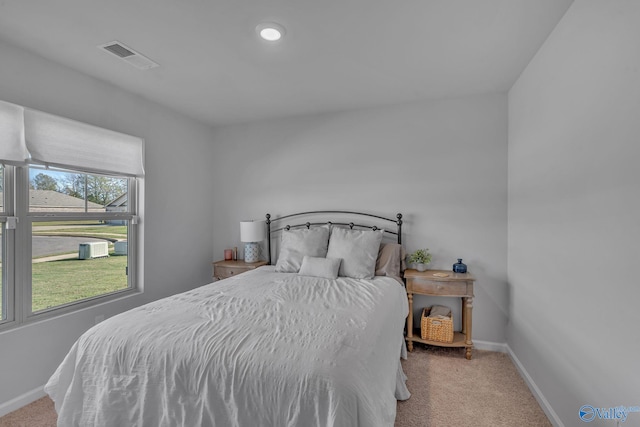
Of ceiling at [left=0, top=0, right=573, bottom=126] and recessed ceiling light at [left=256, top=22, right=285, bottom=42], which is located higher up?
ceiling at [left=0, top=0, right=573, bottom=126]

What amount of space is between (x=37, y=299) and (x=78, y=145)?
130cm

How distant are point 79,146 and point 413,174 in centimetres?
320

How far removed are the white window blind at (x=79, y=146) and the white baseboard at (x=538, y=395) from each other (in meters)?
3.97

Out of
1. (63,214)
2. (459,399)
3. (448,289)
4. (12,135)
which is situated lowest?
(459,399)

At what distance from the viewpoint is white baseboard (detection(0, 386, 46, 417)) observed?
6.82ft

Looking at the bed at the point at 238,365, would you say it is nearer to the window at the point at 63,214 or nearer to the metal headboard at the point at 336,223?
the window at the point at 63,214

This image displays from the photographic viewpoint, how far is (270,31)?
1.99 meters

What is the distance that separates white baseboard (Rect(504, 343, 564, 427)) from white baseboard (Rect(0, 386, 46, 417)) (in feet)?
12.0

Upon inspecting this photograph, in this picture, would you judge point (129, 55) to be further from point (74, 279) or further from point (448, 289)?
point (448, 289)

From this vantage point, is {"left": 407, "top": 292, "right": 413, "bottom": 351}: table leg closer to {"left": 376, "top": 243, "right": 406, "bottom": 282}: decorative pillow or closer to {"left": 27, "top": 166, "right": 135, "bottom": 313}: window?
{"left": 376, "top": 243, "right": 406, "bottom": 282}: decorative pillow

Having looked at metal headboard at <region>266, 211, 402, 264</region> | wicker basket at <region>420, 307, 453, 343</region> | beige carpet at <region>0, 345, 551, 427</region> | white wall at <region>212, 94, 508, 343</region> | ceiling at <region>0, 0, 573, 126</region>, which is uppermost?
ceiling at <region>0, 0, 573, 126</region>

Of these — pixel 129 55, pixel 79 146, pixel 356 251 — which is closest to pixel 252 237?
pixel 356 251

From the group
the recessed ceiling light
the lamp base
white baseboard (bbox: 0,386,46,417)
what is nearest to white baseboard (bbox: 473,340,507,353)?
the lamp base

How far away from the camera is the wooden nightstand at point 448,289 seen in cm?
280
